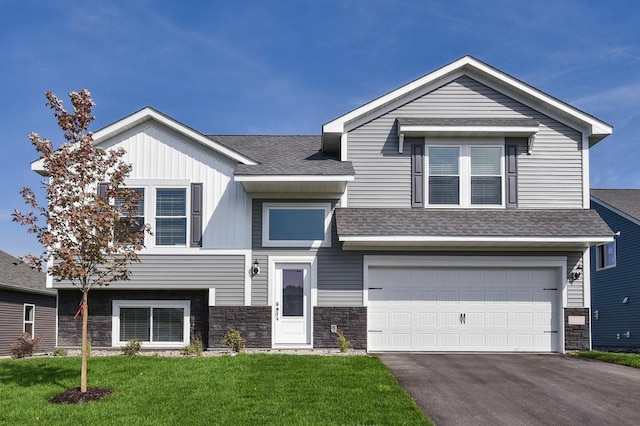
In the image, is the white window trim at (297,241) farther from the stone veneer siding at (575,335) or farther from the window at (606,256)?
the window at (606,256)

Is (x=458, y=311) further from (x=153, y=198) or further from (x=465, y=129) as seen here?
(x=153, y=198)

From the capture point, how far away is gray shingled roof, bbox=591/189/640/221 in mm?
23688

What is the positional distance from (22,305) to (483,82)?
64.4 ft

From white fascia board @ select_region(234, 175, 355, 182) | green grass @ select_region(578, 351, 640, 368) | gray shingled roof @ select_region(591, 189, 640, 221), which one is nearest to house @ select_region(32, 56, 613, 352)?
white fascia board @ select_region(234, 175, 355, 182)

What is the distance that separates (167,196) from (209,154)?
1468mm

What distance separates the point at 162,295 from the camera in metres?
16.3

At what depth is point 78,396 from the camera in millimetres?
10109

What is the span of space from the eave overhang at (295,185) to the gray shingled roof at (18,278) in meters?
12.0

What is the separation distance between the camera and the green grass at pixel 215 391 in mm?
8906

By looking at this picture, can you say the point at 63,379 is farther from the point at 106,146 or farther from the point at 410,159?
the point at 410,159

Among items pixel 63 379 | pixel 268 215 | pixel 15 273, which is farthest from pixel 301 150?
pixel 15 273

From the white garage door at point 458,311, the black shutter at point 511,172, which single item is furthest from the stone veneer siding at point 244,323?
the black shutter at point 511,172

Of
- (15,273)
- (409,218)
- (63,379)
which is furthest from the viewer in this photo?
(15,273)

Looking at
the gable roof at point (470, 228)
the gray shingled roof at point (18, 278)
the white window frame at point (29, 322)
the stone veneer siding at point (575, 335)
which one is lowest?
the white window frame at point (29, 322)
